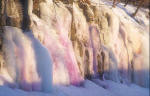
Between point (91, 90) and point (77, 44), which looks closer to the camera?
point (91, 90)

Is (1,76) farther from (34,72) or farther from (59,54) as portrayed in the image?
(59,54)

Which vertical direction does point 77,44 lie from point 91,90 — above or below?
above

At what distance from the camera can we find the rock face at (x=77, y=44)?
811 centimetres

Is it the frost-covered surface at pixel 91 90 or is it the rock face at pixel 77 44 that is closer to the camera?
the frost-covered surface at pixel 91 90

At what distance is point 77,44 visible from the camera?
1093 centimetres

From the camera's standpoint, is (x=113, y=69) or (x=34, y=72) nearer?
(x=34, y=72)

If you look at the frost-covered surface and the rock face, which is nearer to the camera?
the frost-covered surface

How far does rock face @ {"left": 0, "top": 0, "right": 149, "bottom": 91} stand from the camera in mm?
8109

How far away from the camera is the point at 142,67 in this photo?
46.9ft

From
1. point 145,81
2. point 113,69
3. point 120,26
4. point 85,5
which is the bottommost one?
point 145,81

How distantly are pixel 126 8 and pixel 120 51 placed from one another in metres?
4.00

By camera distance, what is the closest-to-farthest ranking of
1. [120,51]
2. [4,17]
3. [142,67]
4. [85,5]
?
[4,17]
[85,5]
[120,51]
[142,67]

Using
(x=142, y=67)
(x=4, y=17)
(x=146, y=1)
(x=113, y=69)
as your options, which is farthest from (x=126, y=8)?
(x=4, y=17)

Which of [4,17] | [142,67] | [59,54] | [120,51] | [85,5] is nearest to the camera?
[4,17]
